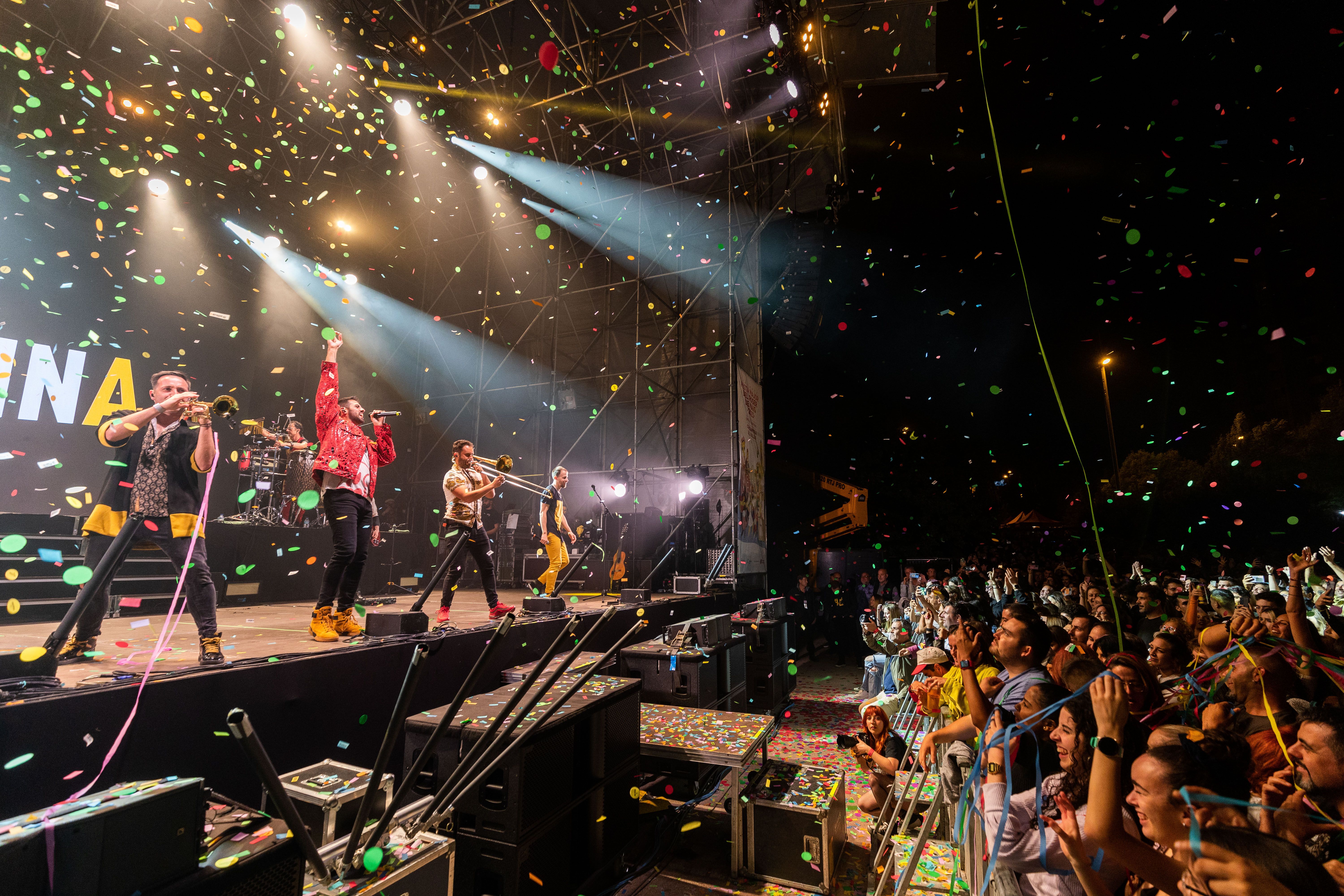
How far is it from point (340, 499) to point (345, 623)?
851mm

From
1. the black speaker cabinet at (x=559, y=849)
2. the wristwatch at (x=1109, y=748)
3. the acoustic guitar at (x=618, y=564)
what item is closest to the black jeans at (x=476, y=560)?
the black speaker cabinet at (x=559, y=849)

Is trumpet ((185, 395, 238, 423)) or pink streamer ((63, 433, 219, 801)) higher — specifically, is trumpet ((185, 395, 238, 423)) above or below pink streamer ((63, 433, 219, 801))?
above

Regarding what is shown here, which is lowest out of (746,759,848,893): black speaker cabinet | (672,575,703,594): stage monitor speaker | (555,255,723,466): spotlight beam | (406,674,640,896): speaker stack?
(746,759,848,893): black speaker cabinet

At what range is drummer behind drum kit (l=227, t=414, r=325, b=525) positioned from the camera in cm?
843

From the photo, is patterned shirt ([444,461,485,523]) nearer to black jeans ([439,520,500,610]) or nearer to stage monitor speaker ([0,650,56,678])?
black jeans ([439,520,500,610])

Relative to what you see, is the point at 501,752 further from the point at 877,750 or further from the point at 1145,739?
the point at 877,750

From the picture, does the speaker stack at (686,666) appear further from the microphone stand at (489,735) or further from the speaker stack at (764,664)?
the microphone stand at (489,735)

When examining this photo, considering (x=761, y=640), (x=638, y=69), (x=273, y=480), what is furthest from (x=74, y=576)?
(x=638, y=69)

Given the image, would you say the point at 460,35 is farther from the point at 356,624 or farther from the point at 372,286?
the point at 356,624

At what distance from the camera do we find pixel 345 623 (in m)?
3.88

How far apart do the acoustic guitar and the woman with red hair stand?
253 inches

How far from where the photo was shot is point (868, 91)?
10.2 m

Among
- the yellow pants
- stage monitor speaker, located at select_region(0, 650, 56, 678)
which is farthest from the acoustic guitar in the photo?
stage monitor speaker, located at select_region(0, 650, 56, 678)

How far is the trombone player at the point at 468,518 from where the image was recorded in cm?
496
